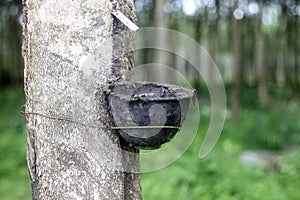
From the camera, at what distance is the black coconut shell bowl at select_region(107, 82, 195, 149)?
1.54 meters

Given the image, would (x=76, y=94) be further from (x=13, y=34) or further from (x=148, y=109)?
(x=13, y=34)

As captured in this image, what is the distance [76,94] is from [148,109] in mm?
227

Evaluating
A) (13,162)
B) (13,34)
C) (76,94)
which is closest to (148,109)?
(76,94)

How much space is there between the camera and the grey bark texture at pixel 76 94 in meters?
1.58

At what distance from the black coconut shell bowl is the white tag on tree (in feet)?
0.56

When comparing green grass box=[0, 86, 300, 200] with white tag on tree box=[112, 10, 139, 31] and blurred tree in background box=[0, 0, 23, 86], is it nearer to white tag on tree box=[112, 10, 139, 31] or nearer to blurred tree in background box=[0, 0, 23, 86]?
white tag on tree box=[112, 10, 139, 31]

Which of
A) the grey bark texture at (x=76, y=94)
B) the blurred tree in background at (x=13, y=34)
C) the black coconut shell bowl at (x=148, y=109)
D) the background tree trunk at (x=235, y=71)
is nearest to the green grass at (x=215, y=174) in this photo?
the background tree trunk at (x=235, y=71)

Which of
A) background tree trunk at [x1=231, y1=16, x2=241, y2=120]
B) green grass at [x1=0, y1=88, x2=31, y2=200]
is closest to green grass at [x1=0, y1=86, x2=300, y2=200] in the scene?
green grass at [x1=0, y1=88, x2=31, y2=200]

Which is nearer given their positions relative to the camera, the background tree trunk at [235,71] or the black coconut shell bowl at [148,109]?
the black coconut shell bowl at [148,109]

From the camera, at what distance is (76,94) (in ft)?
5.18

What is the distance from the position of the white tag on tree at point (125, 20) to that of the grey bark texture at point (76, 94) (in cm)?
2

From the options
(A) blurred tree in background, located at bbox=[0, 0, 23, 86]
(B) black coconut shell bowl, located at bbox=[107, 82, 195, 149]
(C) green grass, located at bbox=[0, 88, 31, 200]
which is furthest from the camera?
(A) blurred tree in background, located at bbox=[0, 0, 23, 86]

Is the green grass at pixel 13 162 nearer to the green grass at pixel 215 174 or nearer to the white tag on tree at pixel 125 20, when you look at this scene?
the green grass at pixel 215 174

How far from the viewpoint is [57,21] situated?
62.6 inches
